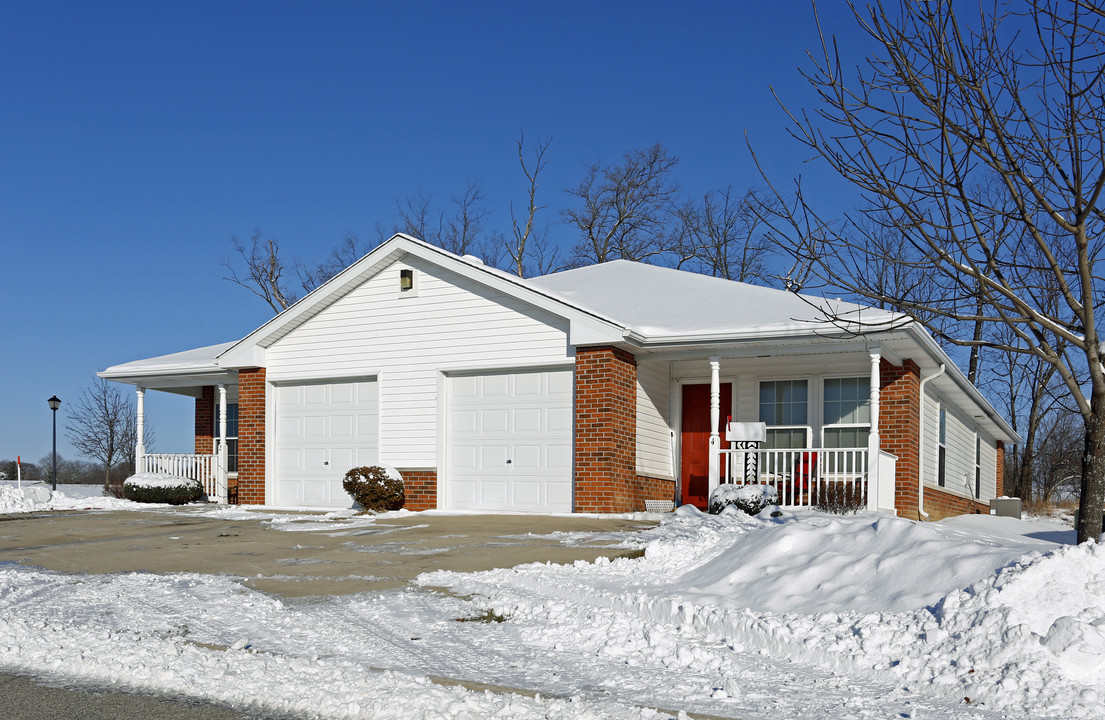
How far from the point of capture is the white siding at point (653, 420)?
15.9m

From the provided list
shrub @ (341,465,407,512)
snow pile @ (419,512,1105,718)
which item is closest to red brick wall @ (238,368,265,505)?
shrub @ (341,465,407,512)

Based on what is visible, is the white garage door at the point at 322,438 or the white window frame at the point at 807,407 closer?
the white window frame at the point at 807,407

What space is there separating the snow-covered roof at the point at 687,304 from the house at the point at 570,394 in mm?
71

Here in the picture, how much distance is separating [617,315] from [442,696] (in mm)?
12026

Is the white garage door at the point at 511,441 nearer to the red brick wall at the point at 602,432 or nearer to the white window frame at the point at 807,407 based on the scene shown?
the red brick wall at the point at 602,432

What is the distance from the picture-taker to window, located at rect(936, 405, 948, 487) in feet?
59.9

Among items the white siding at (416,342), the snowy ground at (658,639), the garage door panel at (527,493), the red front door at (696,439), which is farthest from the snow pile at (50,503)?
the snowy ground at (658,639)

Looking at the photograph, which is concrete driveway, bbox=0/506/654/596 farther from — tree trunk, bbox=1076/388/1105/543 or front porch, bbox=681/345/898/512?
tree trunk, bbox=1076/388/1105/543

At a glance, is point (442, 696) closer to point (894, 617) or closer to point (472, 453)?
point (894, 617)

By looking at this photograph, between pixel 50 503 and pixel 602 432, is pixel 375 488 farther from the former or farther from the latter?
pixel 50 503

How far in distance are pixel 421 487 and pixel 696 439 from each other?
16.0ft

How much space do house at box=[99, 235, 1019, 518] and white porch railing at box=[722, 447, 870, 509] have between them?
0.06 metres

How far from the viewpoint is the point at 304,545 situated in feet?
37.1

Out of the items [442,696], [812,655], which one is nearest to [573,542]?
[812,655]
